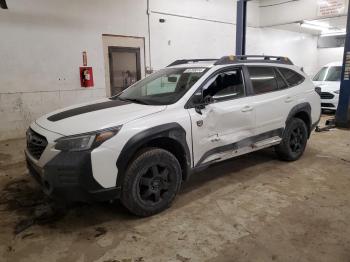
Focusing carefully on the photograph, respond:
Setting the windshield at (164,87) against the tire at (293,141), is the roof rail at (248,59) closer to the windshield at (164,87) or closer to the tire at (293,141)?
the windshield at (164,87)

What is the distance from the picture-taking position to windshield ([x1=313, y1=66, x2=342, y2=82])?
916 centimetres

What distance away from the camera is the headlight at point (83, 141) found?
2.45m

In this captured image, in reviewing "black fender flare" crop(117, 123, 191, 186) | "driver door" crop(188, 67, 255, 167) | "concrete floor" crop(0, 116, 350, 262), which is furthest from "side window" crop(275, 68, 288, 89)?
"black fender flare" crop(117, 123, 191, 186)

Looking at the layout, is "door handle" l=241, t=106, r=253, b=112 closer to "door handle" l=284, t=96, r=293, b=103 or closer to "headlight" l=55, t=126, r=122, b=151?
"door handle" l=284, t=96, r=293, b=103

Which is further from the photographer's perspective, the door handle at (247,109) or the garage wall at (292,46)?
the garage wall at (292,46)

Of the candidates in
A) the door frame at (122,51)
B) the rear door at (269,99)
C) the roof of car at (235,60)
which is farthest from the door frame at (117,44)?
the rear door at (269,99)

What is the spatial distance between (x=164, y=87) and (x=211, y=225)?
1.82 metres

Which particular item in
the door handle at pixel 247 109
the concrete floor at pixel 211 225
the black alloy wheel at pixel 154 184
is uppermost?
the door handle at pixel 247 109

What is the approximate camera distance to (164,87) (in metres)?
3.70

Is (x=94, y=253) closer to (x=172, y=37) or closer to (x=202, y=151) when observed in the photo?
(x=202, y=151)

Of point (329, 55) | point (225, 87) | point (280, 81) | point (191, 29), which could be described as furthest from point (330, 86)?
point (329, 55)

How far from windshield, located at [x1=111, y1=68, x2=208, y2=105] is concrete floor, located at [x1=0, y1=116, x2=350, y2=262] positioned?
1.18 meters

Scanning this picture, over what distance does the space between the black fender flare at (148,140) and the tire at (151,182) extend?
0.28ft

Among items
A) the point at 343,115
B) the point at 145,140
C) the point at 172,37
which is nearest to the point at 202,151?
the point at 145,140
